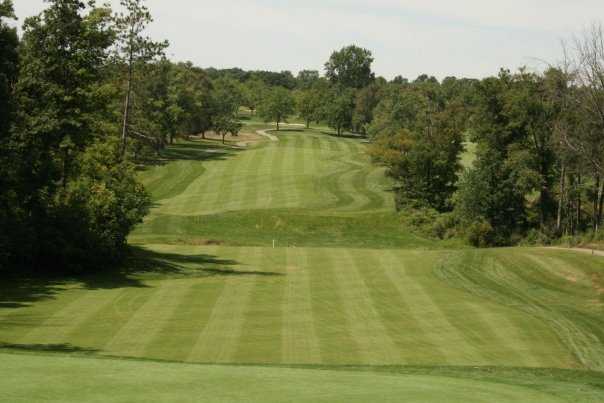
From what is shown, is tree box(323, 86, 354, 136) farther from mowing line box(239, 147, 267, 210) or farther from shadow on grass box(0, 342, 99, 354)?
shadow on grass box(0, 342, 99, 354)

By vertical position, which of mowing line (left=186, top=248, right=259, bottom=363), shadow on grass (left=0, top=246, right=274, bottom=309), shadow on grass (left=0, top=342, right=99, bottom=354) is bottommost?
shadow on grass (left=0, top=246, right=274, bottom=309)

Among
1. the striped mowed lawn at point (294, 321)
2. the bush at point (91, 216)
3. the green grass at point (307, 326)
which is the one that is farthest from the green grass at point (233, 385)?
the bush at point (91, 216)

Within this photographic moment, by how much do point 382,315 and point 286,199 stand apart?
46232 millimetres

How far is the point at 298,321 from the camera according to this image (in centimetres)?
2528

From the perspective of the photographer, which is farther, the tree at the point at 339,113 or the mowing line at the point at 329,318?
the tree at the point at 339,113

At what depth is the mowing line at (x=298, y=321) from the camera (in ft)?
68.4

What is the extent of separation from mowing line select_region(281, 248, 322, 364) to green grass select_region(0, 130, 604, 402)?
0.32 feet

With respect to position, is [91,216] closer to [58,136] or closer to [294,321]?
[58,136]

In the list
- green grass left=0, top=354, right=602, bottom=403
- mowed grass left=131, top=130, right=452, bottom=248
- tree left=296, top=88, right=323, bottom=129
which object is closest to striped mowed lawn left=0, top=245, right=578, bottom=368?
green grass left=0, top=354, right=602, bottom=403

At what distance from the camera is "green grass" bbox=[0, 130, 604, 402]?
1327 cm

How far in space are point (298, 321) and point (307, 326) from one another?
80 centimetres

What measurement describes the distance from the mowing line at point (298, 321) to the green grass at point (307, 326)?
0.10 metres

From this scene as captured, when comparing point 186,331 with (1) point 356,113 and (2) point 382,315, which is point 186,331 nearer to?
(2) point 382,315

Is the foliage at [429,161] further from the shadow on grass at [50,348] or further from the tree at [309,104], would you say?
the tree at [309,104]
